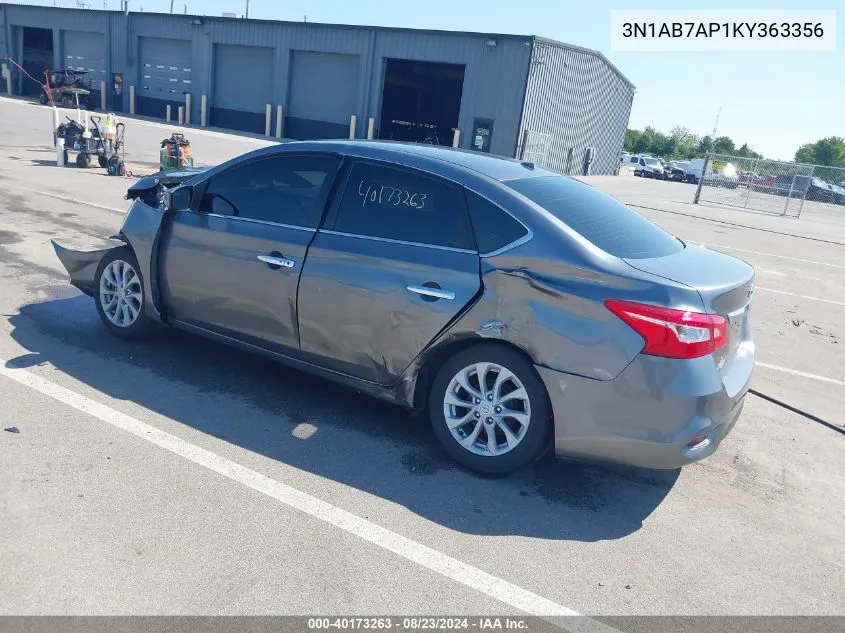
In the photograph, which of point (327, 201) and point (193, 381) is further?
point (193, 381)

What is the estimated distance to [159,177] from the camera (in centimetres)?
557

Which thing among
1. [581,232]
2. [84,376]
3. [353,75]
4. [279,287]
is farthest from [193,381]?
[353,75]

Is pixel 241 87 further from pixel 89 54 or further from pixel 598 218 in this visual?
pixel 598 218

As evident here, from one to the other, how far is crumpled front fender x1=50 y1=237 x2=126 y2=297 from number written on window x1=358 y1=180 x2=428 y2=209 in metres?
2.25

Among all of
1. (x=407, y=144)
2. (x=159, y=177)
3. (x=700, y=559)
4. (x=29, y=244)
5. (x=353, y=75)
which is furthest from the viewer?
(x=353, y=75)

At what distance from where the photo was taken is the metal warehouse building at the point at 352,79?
30141mm

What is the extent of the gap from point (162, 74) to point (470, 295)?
40002mm

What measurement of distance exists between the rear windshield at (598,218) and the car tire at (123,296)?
2901 mm

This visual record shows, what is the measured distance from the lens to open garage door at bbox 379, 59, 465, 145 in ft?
111

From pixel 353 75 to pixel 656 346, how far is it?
106ft

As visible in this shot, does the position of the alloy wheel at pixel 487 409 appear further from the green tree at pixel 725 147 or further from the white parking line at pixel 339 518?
the green tree at pixel 725 147

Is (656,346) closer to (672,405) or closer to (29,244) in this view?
(672,405)

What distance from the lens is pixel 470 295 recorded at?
3.87 m

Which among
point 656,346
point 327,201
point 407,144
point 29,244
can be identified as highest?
point 407,144
